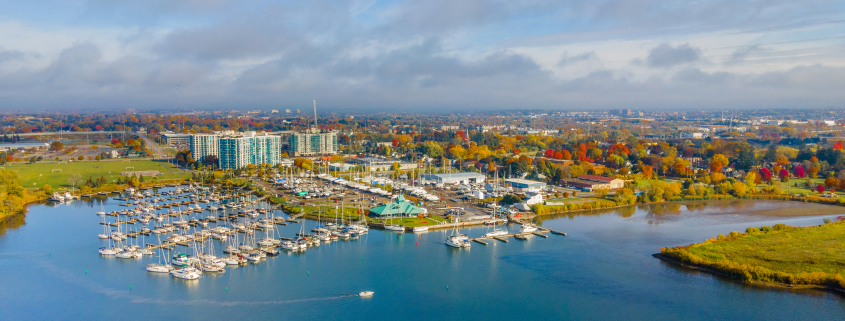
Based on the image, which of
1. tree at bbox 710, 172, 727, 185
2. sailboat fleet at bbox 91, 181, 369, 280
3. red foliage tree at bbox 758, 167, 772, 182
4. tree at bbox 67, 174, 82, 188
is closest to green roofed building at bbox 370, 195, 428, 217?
sailboat fleet at bbox 91, 181, 369, 280

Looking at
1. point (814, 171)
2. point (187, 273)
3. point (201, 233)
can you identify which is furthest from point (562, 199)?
point (814, 171)

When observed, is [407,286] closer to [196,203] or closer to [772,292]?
[772,292]

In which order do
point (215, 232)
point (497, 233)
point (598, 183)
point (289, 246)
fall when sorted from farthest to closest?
point (598, 183), point (497, 233), point (215, 232), point (289, 246)

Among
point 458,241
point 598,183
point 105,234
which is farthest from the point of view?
point 598,183

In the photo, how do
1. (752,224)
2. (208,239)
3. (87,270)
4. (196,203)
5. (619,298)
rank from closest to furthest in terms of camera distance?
(619,298), (87,270), (208,239), (752,224), (196,203)

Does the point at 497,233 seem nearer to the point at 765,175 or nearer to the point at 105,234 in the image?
the point at 105,234

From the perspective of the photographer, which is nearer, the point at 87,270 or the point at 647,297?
the point at 647,297

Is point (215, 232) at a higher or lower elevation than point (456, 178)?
lower

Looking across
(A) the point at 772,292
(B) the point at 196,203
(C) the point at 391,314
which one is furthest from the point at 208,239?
(A) the point at 772,292

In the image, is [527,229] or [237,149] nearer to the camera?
[527,229]
